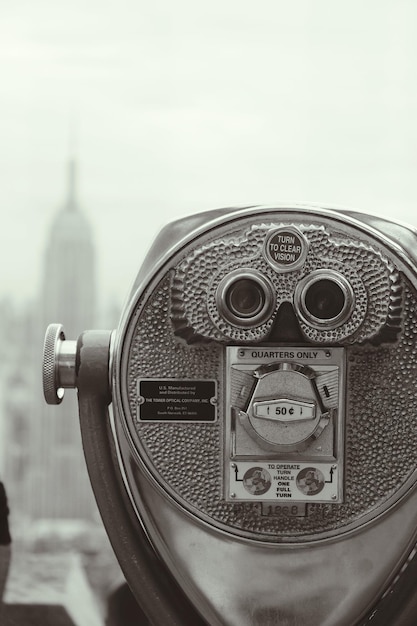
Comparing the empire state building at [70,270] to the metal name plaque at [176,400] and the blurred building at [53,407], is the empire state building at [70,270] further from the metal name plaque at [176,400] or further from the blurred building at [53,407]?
the metal name plaque at [176,400]

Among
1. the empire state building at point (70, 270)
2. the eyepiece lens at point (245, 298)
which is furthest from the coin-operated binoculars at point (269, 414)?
the empire state building at point (70, 270)

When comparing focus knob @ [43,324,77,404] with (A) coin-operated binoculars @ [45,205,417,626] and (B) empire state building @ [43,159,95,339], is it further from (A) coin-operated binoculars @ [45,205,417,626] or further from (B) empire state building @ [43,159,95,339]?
(B) empire state building @ [43,159,95,339]

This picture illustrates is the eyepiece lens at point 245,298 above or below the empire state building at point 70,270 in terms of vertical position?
below

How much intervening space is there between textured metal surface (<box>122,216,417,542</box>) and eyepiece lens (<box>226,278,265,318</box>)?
0.8 inches

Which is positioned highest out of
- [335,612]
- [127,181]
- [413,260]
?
[127,181]

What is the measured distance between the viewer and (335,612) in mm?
1100

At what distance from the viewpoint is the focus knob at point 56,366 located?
111 cm

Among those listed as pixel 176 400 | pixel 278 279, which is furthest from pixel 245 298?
pixel 176 400

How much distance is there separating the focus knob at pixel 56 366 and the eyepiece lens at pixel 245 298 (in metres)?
0.22

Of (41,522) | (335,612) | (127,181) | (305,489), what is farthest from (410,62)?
(41,522)

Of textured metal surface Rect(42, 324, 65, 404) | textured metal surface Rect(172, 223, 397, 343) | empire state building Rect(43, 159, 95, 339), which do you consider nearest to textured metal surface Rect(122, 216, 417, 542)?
textured metal surface Rect(172, 223, 397, 343)

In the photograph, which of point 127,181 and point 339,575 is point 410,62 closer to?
point 127,181

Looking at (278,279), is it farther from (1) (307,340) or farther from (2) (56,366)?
(2) (56,366)

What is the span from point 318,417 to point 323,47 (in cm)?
77
